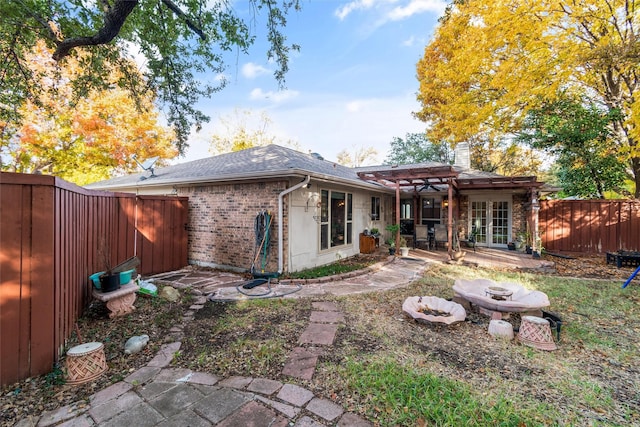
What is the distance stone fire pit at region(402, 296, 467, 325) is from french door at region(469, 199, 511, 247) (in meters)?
8.06

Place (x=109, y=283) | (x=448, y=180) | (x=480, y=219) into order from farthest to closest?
(x=480, y=219), (x=448, y=180), (x=109, y=283)

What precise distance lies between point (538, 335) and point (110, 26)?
742 cm

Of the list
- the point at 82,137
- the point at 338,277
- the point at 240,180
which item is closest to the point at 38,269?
the point at 240,180

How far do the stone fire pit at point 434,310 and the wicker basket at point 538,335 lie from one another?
758 mm

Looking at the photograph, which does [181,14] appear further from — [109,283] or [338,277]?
[338,277]

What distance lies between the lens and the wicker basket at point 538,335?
10.8ft

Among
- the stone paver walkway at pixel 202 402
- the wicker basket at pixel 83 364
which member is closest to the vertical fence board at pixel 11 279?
the wicker basket at pixel 83 364

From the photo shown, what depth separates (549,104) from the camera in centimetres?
Result: 1068

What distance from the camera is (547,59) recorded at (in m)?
7.66

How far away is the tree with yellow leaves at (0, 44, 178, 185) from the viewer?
12648mm

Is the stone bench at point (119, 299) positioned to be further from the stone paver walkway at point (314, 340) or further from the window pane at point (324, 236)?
the window pane at point (324, 236)

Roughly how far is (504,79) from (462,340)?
859 centimetres

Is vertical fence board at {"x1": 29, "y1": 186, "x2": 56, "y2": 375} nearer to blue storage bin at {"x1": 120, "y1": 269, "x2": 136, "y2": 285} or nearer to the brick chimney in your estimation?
blue storage bin at {"x1": 120, "y1": 269, "x2": 136, "y2": 285}

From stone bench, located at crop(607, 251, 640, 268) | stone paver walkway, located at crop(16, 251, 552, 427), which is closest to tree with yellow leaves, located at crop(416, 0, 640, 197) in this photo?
stone bench, located at crop(607, 251, 640, 268)
